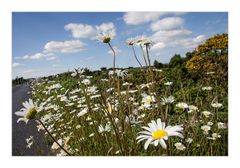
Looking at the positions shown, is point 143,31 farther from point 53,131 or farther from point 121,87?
point 53,131

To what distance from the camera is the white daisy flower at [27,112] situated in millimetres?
1496

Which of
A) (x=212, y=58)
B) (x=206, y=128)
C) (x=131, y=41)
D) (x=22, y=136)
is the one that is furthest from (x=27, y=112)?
(x=212, y=58)

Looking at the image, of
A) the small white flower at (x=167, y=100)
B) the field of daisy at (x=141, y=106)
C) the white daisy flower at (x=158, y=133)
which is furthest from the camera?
the small white flower at (x=167, y=100)

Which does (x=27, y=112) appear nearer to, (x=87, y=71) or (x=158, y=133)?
(x=87, y=71)

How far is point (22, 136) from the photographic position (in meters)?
1.76

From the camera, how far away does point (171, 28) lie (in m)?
1.73

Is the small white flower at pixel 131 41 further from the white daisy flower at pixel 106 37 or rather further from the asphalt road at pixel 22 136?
the asphalt road at pixel 22 136

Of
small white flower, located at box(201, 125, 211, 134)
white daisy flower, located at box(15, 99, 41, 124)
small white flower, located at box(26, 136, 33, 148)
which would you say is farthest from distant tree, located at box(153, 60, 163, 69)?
small white flower, located at box(26, 136, 33, 148)

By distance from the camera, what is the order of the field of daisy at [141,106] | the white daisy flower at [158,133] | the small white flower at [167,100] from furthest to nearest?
1. the small white flower at [167,100]
2. the field of daisy at [141,106]
3. the white daisy flower at [158,133]

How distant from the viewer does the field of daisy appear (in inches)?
62.2

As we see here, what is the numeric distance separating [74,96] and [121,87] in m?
0.26

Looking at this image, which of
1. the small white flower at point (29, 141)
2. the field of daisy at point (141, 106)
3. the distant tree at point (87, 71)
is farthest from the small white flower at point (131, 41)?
the small white flower at point (29, 141)

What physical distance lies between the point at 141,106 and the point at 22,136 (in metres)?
0.62

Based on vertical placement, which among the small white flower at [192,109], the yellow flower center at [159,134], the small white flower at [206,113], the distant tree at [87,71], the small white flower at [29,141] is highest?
the distant tree at [87,71]
